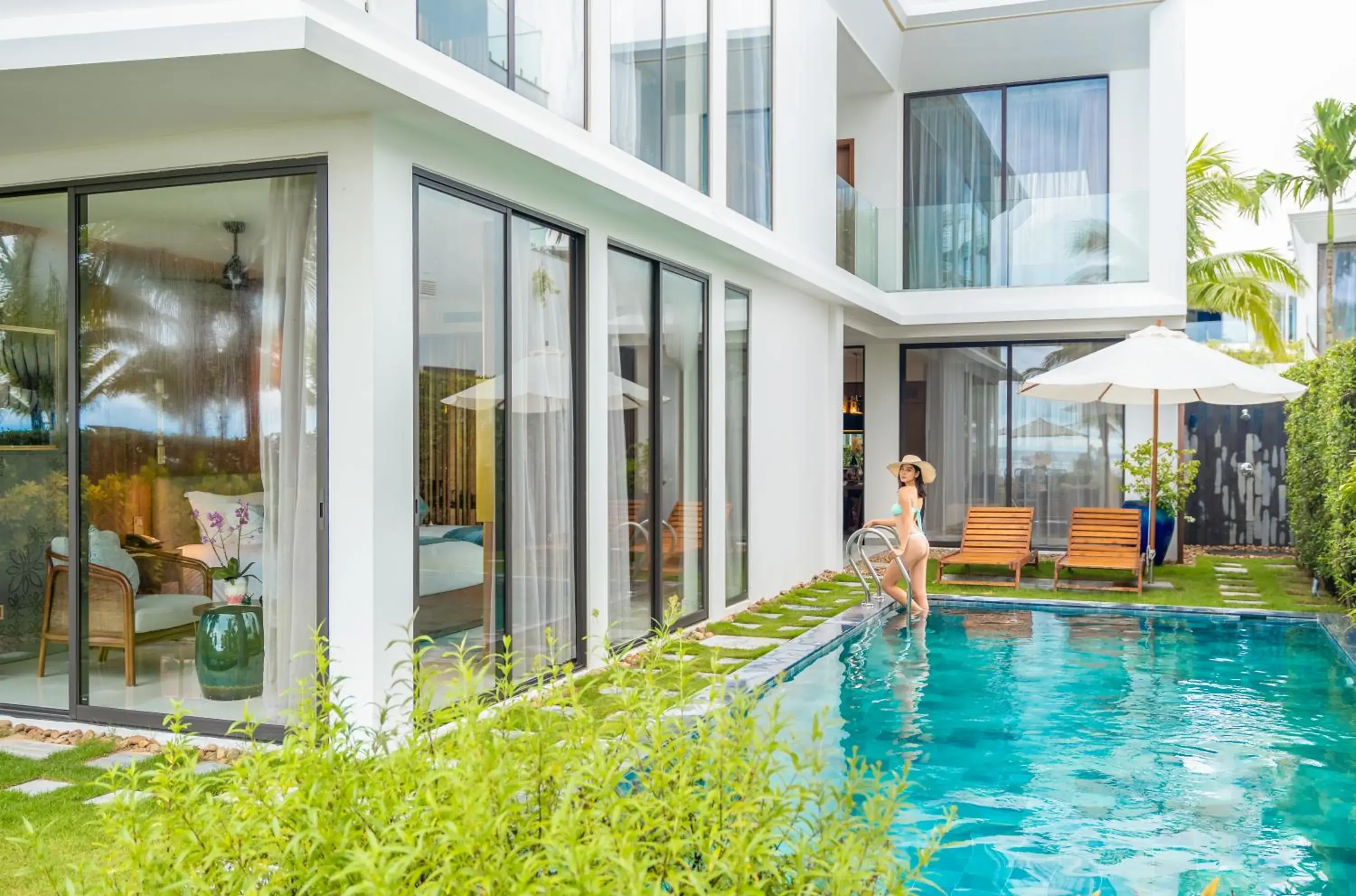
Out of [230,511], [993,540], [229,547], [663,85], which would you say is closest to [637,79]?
[663,85]

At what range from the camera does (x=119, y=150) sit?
600cm

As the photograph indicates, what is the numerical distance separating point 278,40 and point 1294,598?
Result: 34.5ft

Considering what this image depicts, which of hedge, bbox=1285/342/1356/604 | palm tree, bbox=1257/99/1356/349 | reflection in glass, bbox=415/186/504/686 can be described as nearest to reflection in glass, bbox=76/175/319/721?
reflection in glass, bbox=415/186/504/686

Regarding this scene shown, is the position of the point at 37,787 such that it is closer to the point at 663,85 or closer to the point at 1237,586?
the point at 663,85

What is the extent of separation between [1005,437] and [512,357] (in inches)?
440

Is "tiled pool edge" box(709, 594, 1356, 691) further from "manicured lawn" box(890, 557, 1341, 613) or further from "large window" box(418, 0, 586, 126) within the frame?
"large window" box(418, 0, 586, 126)

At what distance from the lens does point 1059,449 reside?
1627 centimetres

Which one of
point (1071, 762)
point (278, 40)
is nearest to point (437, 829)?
point (278, 40)

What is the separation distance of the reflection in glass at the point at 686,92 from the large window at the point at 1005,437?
8.01 meters

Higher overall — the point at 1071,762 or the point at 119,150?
the point at 119,150

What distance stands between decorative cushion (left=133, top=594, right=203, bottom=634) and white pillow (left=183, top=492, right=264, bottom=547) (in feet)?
1.26

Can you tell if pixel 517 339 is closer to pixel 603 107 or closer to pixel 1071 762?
pixel 603 107

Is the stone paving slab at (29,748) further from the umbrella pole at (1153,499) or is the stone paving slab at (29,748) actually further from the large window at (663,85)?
the umbrella pole at (1153,499)

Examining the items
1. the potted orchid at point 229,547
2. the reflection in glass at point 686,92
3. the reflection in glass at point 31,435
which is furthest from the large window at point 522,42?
the potted orchid at point 229,547
